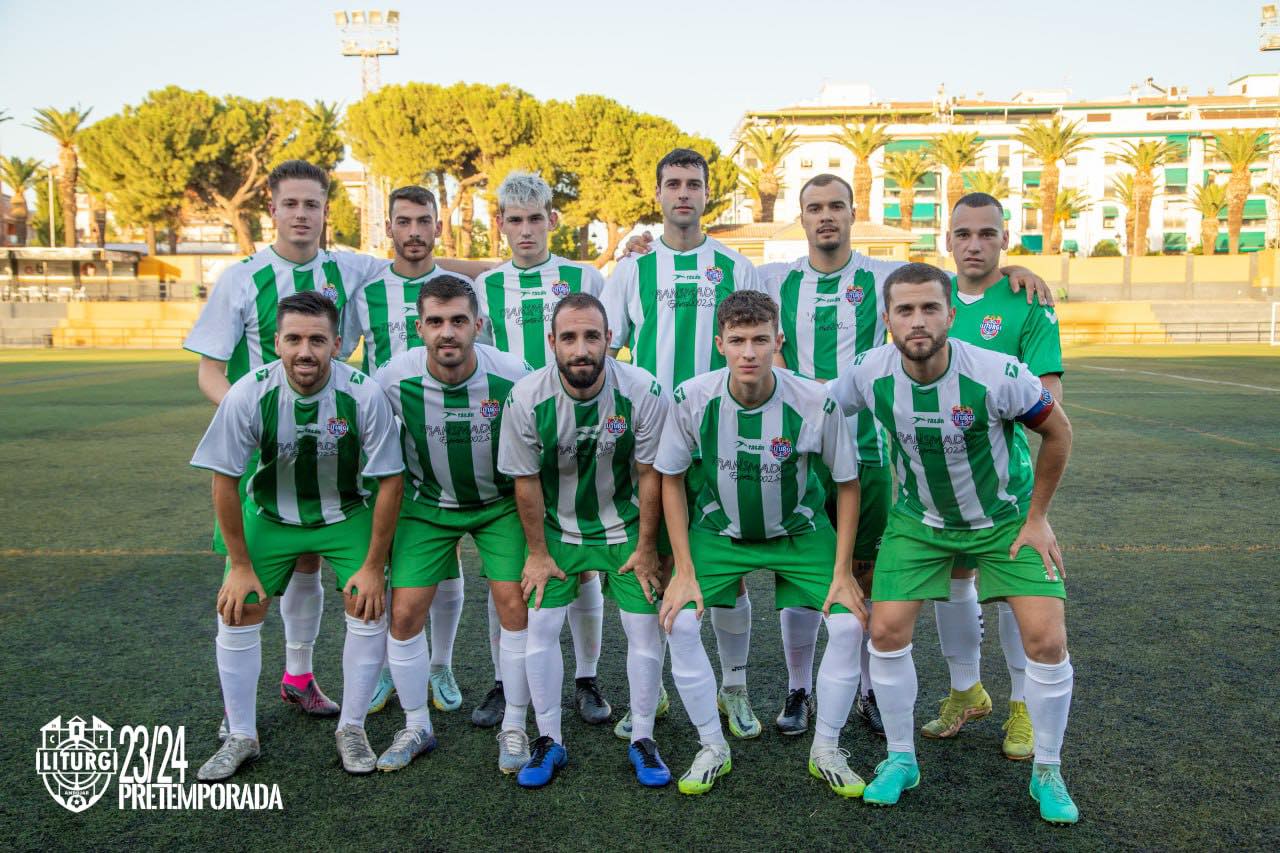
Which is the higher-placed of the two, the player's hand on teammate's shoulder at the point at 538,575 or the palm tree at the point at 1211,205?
the palm tree at the point at 1211,205

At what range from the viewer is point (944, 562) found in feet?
12.0

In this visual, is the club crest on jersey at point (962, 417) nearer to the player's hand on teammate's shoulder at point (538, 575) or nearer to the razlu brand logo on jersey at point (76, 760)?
the player's hand on teammate's shoulder at point (538, 575)

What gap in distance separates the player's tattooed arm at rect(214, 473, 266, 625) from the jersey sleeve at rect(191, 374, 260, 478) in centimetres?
5

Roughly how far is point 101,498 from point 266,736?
19.2 feet

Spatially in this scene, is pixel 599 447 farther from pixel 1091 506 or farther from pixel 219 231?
pixel 219 231

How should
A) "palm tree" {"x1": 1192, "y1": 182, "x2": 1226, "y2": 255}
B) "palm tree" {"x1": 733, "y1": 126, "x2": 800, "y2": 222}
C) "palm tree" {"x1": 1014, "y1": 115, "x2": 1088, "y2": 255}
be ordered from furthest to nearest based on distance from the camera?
"palm tree" {"x1": 1192, "y1": 182, "x2": 1226, "y2": 255}, "palm tree" {"x1": 733, "y1": 126, "x2": 800, "y2": 222}, "palm tree" {"x1": 1014, "y1": 115, "x2": 1088, "y2": 255}

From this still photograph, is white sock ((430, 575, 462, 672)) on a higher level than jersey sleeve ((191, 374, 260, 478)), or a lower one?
lower

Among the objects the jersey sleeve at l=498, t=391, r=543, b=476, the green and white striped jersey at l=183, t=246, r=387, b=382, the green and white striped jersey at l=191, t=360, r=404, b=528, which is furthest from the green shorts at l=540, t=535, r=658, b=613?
the green and white striped jersey at l=183, t=246, r=387, b=382

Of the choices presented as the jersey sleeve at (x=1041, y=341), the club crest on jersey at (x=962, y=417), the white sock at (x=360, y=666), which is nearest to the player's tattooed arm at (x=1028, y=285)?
the jersey sleeve at (x=1041, y=341)

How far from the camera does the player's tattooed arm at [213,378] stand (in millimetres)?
4160

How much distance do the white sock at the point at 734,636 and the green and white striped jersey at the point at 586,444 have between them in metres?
0.52

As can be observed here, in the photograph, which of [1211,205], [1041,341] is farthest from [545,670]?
[1211,205]

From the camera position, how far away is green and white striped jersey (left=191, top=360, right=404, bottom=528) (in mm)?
3672

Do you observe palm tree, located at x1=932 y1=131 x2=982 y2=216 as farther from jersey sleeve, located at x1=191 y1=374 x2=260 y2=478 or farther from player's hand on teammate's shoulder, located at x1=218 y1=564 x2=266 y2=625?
player's hand on teammate's shoulder, located at x1=218 y1=564 x2=266 y2=625
